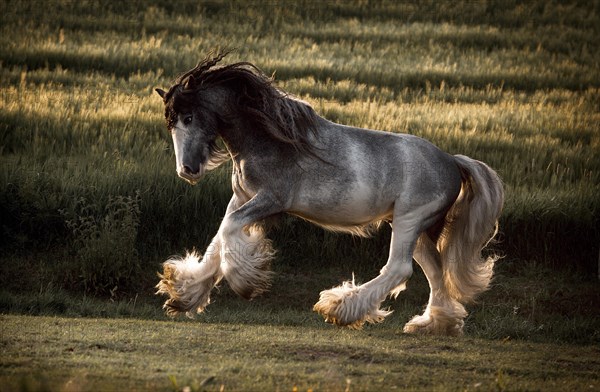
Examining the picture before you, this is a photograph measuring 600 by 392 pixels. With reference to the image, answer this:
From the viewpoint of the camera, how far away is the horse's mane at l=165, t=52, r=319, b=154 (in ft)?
28.3

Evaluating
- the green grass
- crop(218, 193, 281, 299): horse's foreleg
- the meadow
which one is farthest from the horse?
the meadow

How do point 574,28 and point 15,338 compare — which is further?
point 574,28

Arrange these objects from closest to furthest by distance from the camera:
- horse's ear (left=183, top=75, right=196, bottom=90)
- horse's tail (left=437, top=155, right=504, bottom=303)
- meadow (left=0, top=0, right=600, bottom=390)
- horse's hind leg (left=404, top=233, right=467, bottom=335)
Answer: horse's ear (left=183, top=75, right=196, bottom=90), horse's hind leg (left=404, top=233, right=467, bottom=335), horse's tail (left=437, top=155, right=504, bottom=303), meadow (left=0, top=0, right=600, bottom=390)

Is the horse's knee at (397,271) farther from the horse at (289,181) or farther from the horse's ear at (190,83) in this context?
the horse's ear at (190,83)

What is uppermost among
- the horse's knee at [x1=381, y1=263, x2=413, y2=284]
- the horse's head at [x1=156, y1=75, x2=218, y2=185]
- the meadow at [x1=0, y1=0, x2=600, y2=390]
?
the horse's head at [x1=156, y1=75, x2=218, y2=185]

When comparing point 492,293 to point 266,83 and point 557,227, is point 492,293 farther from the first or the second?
point 266,83

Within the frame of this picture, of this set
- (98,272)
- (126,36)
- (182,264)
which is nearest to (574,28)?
(126,36)

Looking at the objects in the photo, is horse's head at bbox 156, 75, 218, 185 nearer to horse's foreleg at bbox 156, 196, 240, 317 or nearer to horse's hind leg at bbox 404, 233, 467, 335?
horse's foreleg at bbox 156, 196, 240, 317

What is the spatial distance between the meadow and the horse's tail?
518mm

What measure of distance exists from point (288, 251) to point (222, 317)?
240 centimetres

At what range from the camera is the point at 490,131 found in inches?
645

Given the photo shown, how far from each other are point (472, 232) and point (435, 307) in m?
0.72

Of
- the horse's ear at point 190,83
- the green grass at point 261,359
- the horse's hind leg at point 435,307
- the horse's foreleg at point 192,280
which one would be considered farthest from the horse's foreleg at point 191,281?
the horse's hind leg at point 435,307

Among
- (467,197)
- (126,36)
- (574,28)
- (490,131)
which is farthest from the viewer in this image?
(574,28)
